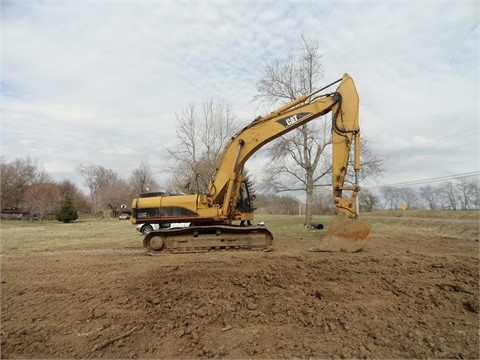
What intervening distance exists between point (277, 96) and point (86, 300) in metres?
20.4

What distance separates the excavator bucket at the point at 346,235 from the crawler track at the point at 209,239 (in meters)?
1.92

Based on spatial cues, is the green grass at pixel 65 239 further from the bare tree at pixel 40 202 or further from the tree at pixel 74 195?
the tree at pixel 74 195

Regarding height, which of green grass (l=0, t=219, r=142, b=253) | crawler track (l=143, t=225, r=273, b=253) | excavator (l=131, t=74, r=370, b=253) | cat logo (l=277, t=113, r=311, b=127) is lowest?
green grass (l=0, t=219, r=142, b=253)

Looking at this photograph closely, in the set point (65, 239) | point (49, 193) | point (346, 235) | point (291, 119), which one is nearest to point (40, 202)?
point (49, 193)

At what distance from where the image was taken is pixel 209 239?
938 centimetres

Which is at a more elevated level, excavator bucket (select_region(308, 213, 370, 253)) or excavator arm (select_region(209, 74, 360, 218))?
Answer: excavator arm (select_region(209, 74, 360, 218))

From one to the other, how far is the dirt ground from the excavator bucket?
1.10 metres

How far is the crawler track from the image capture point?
9.28m

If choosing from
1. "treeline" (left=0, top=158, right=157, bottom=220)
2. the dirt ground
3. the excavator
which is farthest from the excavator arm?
"treeline" (left=0, top=158, right=157, bottom=220)

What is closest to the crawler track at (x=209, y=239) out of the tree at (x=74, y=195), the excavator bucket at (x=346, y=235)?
the excavator bucket at (x=346, y=235)

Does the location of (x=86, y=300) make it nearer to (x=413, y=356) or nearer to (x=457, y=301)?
(x=413, y=356)

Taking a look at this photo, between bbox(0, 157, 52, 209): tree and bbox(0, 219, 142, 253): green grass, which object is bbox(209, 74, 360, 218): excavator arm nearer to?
bbox(0, 219, 142, 253): green grass

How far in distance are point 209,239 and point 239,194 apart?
1.75 meters

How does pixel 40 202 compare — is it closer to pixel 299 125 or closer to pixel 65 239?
pixel 65 239
